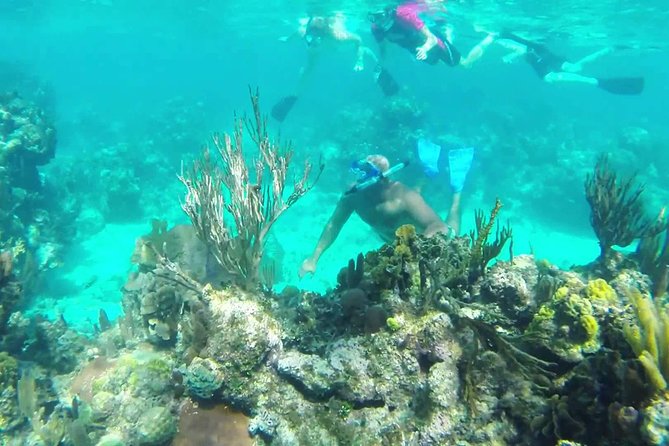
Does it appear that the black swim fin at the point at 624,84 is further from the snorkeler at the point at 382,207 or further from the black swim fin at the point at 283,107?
the snorkeler at the point at 382,207

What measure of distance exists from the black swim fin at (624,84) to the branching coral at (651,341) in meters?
19.3

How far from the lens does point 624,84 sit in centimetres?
1819

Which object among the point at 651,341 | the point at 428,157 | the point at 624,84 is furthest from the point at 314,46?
the point at 651,341

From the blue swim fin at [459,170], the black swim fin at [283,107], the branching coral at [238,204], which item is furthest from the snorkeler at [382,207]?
the black swim fin at [283,107]

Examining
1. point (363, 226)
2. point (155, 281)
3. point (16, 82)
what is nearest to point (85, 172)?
point (363, 226)

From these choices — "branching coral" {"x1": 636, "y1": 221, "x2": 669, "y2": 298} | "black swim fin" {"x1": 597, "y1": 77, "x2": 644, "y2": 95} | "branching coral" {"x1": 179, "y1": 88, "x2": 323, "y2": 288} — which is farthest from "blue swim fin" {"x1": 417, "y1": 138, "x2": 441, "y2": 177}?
"black swim fin" {"x1": 597, "y1": 77, "x2": 644, "y2": 95}

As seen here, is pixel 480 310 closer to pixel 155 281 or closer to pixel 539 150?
pixel 155 281

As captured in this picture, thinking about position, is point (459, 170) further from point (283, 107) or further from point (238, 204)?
point (283, 107)

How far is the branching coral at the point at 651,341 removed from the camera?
2568 millimetres

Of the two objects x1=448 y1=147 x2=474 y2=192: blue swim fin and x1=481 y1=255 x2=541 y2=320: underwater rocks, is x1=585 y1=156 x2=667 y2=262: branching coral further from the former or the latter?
x1=448 y1=147 x2=474 y2=192: blue swim fin

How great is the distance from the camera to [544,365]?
11.2 ft

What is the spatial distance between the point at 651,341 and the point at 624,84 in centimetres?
2003

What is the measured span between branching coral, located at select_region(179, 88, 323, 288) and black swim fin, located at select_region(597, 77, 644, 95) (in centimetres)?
1951

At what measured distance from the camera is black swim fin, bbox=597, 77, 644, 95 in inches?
703
